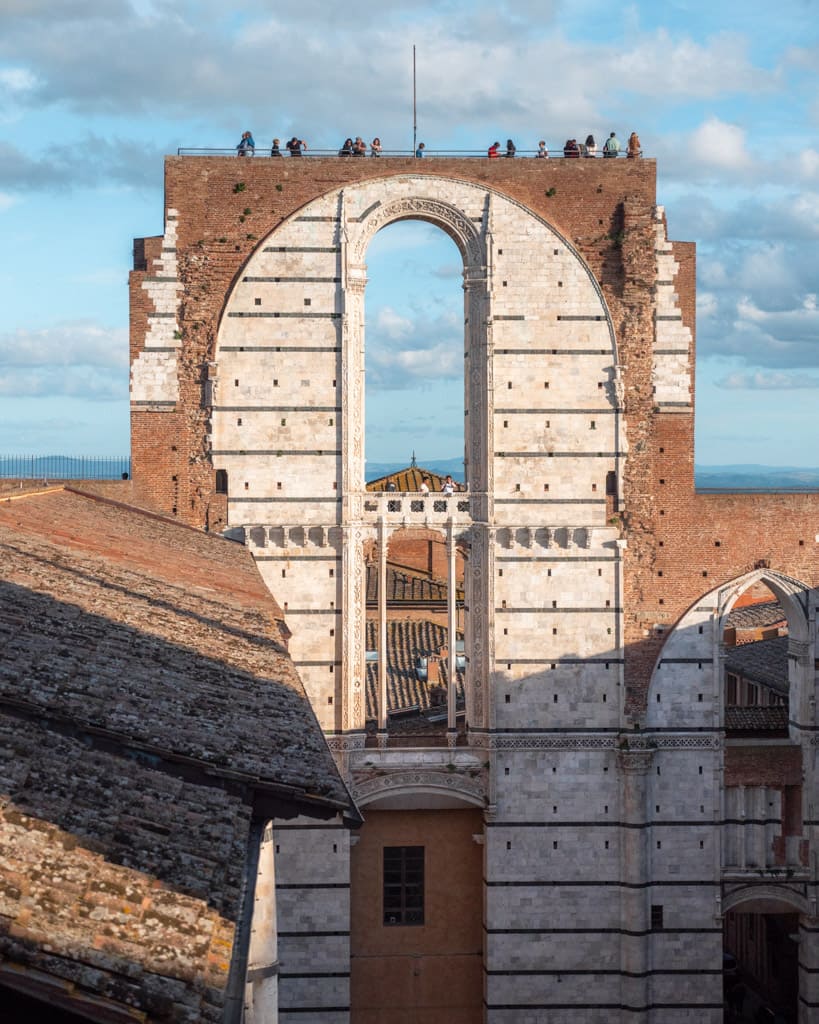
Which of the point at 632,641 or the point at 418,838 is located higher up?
the point at 632,641

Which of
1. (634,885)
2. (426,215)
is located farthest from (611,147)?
(634,885)

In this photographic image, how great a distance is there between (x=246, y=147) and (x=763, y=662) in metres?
12.5

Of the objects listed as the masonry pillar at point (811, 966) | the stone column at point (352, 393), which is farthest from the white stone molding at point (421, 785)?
the masonry pillar at point (811, 966)

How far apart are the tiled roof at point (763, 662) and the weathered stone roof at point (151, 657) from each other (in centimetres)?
1153

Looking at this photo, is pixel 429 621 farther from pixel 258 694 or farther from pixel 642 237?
pixel 258 694

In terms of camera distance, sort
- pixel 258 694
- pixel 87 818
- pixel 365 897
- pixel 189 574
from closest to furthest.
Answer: pixel 87 818 → pixel 258 694 → pixel 189 574 → pixel 365 897

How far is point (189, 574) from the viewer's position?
1463 cm

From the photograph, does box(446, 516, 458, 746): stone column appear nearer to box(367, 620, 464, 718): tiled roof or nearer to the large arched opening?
the large arched opening

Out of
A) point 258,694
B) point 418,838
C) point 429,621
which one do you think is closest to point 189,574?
point 258,694

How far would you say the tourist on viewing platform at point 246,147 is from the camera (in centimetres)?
2139

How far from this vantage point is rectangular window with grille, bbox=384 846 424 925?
21.1 m

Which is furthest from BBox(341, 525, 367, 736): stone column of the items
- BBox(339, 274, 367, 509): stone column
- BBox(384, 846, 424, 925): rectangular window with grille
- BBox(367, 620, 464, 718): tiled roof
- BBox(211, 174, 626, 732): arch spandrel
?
BBox(367, 620, 464, 718): tiled roof

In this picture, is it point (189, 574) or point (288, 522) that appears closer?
point (189, 574)

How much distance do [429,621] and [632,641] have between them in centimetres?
1192
